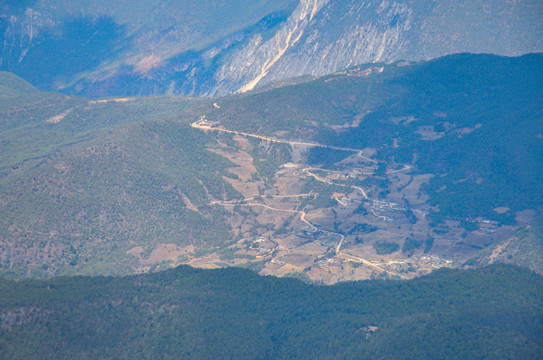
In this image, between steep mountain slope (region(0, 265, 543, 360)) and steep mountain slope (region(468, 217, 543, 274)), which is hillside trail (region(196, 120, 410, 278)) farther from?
steep mountain slope (region(0, 265, 543, 360))

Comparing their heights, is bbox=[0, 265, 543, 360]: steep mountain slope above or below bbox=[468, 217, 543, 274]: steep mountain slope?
above

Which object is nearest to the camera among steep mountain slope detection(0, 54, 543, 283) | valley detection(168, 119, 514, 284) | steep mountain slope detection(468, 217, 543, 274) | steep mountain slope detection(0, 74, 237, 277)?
steep mountain slope detection(468, 217, 543, 274)

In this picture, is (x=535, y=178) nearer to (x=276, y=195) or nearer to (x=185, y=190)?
(x=276, y=195)

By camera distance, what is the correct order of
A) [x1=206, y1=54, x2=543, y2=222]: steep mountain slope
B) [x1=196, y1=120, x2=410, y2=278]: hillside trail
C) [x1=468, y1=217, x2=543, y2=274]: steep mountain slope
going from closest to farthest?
[x1=468, y1=217, x2=543, y2=274]: steep mountain slope → [x1=196, y1=120, x2=410, y2=278]: hillside trail → [x1=206, y1=54, x2=543, y2=222]: steep mountain slope

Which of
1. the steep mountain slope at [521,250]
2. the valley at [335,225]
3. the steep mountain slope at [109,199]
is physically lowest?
the steep mountain slope at [521,250]

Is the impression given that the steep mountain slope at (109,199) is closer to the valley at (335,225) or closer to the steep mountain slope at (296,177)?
the steep mountain slope at (296,177)

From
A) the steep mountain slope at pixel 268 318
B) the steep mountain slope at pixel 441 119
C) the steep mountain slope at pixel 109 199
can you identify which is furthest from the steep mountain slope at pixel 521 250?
the steep mountain slope at pixel 109 199

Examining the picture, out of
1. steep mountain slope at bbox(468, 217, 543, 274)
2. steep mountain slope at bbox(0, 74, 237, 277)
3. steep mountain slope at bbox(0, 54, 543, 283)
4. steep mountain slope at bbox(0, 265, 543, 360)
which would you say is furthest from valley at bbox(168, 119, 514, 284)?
steep mountain slope at bbox(0, 265, 543, 360)

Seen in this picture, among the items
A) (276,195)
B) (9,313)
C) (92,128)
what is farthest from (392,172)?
(9,313)
